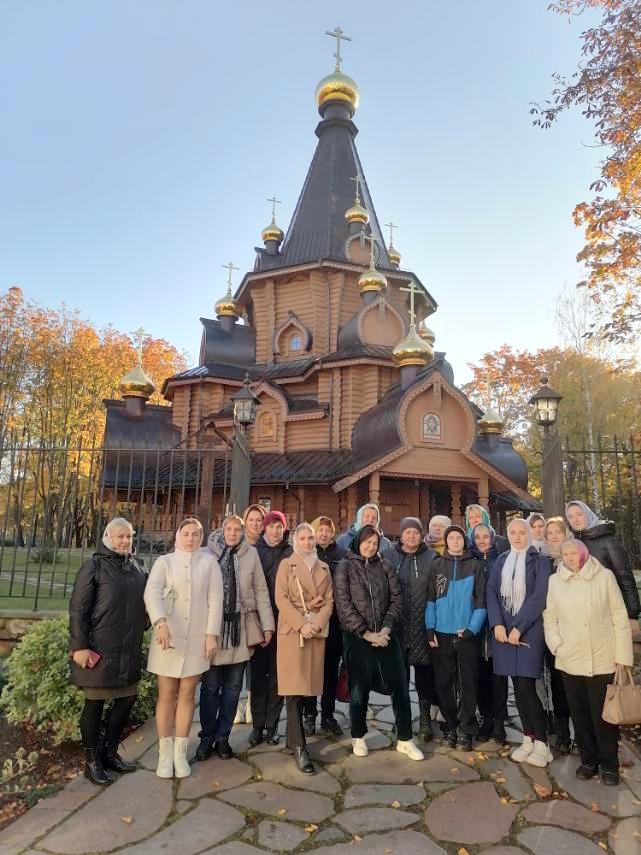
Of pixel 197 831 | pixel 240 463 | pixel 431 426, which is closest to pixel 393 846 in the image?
pixel 197 831

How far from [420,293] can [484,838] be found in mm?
18788

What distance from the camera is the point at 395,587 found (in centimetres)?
415

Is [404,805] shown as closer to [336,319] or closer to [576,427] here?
[336,319]

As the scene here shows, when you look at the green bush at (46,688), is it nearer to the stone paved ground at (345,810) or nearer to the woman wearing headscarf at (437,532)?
the stone paved ground at (345,810)

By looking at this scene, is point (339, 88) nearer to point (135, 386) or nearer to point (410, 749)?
point (135, 386)

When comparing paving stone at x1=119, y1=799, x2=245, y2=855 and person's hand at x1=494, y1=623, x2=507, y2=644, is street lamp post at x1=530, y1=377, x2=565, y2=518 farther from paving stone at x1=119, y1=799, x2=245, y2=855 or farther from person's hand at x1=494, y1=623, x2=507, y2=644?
→ paving stone at x1=119, y1=799, x2=245, y2=855

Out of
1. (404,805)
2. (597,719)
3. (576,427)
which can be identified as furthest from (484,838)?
(576,427)

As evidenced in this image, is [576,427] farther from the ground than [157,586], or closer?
farther from the ground

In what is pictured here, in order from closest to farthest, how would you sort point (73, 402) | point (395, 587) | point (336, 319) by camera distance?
1. point (395, 587)
2. point (336, 319)
3. point (73, 402)

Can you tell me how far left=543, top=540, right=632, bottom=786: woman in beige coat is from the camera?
3736mm

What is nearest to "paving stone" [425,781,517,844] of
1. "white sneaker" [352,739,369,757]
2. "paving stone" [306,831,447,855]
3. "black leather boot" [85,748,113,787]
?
"paving stone" [306,831,447,855]

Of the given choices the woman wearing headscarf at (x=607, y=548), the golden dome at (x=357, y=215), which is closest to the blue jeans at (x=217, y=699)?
the woman wearing headscarf at (x=607, y=548)

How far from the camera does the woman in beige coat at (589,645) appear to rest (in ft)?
12.3

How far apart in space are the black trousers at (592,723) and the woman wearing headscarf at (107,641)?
3.02 meters
